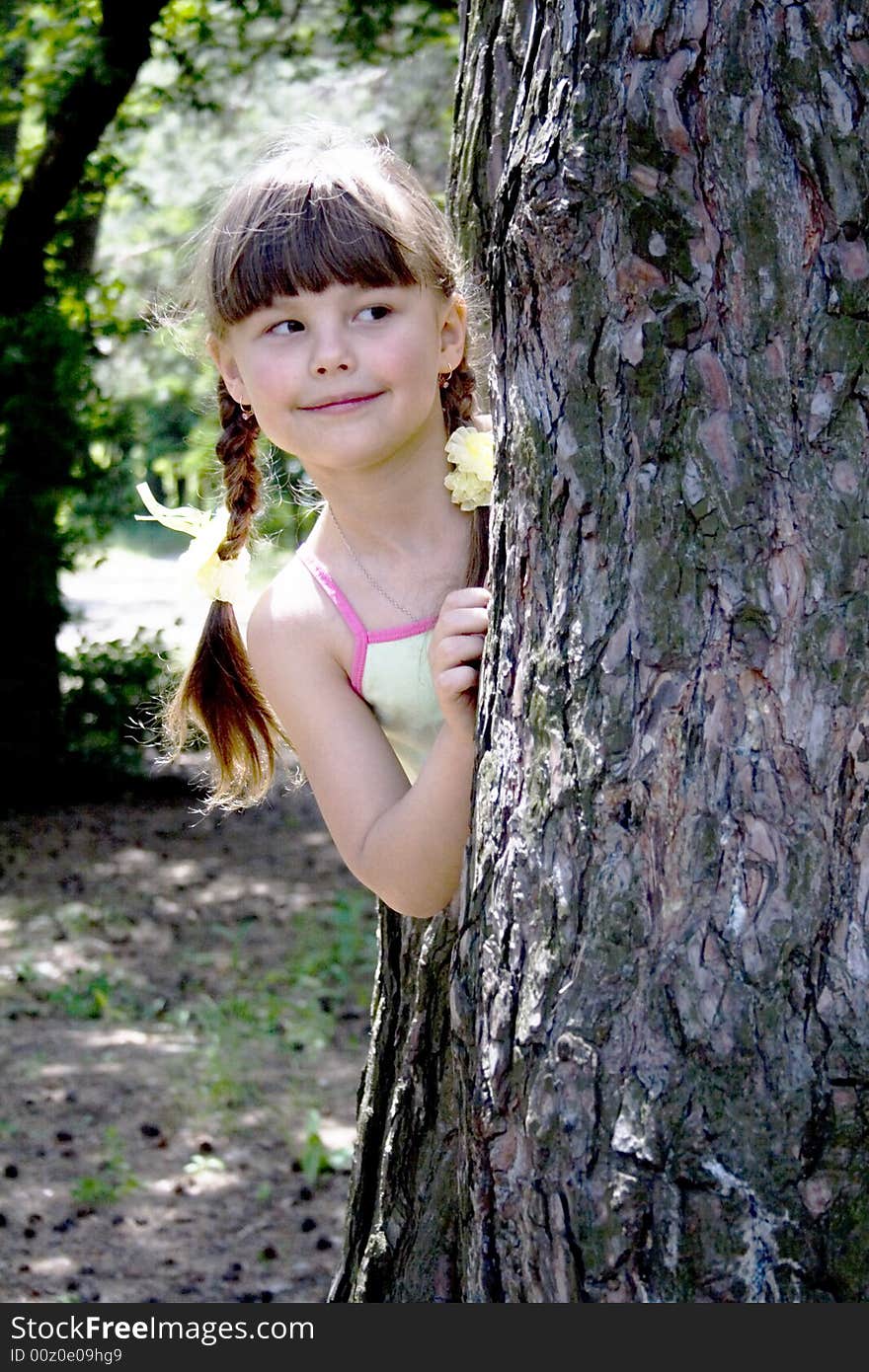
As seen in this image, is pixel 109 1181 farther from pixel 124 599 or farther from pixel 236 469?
pixel 124 599

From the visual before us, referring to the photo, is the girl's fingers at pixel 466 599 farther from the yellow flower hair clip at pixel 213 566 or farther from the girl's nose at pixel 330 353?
the yellow flower hair clip at pixel 213 566

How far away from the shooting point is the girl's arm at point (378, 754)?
1.83 m

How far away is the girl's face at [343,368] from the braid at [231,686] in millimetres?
347

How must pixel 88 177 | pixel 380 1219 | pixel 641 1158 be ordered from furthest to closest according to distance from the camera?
pixel 88 177
pixel 380 1219
pixel 641 1158

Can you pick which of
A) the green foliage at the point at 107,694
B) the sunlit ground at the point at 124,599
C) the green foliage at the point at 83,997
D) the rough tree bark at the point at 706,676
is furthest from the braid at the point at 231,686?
the green foliage at the point at 107,694

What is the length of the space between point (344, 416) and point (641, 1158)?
102 centimetres

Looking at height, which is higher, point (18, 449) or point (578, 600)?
point (18, 449)

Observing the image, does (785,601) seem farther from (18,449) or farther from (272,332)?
(18,449)

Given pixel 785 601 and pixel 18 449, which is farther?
pixel 18 449

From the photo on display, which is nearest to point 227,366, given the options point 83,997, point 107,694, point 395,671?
point 395,671

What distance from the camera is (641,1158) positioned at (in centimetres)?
144

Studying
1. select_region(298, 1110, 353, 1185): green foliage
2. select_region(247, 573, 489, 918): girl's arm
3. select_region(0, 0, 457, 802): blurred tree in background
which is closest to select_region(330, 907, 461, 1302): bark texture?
select_region(247, 573, 489, 918): girl's arm

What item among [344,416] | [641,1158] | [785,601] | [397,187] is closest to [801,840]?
[785,601]

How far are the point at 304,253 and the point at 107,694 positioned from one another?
24.7 feet
